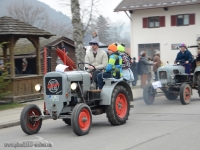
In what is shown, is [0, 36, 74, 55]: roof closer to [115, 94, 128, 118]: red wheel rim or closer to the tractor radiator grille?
the tractor radiator grille

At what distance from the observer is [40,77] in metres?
18.9

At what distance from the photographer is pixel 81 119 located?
9836mm

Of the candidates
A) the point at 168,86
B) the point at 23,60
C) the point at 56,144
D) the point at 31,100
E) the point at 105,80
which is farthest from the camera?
the point at 23,60

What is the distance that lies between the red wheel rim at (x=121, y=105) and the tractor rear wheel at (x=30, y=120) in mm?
1986

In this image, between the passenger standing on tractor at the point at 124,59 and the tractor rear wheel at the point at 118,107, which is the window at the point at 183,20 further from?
the tractor rear wheel at the point at 118,107

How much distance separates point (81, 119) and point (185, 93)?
601 centimetres

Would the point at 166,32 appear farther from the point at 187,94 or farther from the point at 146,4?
the point at 187,94

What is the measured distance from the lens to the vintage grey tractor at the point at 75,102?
9.97 m

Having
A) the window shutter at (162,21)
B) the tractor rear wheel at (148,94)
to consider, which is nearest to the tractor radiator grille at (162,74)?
the tractor rear wheel at (148,94)

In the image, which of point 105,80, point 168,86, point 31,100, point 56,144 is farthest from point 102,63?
point 31,100

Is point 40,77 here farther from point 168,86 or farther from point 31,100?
point 168,86

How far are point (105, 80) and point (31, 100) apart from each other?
24.4 ft

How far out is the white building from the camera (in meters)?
39.0

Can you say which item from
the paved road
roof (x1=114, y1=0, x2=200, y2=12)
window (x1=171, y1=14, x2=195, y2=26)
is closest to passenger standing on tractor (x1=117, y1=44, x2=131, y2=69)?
the paved road
